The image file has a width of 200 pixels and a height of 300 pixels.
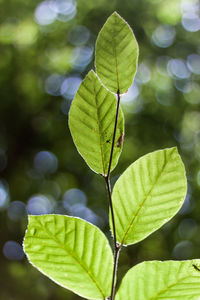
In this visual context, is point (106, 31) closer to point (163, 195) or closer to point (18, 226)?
point (163, 195)

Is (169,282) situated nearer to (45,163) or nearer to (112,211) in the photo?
(112,211)

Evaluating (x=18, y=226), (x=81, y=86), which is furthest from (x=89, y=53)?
(x=81, y=86)

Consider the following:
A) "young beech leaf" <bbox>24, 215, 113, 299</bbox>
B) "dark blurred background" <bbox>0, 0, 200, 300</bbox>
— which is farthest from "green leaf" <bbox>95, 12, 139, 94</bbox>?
"dark blurred background" <bbox>0, 0, 200, 300</bbox>

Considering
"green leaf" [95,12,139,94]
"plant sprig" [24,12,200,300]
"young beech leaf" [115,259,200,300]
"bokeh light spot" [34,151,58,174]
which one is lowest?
"bokeh light spot" [34,151,58,174]

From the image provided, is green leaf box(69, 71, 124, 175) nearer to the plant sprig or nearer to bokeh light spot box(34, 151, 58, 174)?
the plant sprig

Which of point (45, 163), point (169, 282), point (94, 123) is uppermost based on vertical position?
point (94, 123)

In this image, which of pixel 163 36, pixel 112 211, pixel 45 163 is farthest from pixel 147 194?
pixel 163 36

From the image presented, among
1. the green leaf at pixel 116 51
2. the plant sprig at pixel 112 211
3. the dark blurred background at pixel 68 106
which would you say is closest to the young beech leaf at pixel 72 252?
the plant sprig at pixel 112 211
